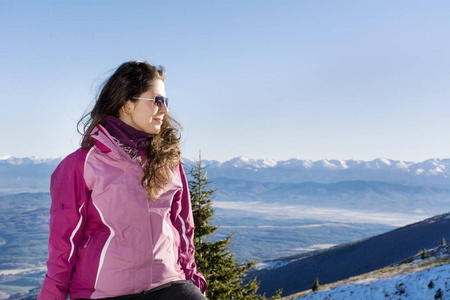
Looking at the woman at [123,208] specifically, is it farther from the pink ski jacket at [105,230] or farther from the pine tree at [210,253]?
the pine tree at [210,253]

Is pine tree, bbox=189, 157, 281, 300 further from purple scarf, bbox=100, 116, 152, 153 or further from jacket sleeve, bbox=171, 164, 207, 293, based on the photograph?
purple scarf, bbox=100, 116, 152, 153

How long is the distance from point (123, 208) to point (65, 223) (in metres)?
0.40

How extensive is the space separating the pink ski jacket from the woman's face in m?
0.30

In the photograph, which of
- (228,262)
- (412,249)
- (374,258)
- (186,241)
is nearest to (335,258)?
(374,258)

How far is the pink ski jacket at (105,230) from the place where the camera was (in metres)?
2.63

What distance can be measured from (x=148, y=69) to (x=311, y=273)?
455 feet

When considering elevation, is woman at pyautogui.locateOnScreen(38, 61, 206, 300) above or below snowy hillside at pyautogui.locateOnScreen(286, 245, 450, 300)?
above

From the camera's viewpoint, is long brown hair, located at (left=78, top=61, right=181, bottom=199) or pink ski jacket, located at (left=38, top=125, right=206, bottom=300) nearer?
pink ski jacket, located at (left=38, top=125, right=206, bottom=300)

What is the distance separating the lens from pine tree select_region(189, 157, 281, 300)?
38.0 ft

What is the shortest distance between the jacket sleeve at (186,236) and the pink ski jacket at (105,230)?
115mm

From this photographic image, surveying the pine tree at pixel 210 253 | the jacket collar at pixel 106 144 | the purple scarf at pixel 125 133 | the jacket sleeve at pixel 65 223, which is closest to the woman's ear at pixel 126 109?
the purple scarf at pixel 125 133

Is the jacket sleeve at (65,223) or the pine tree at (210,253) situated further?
the pine tree at (210,253)

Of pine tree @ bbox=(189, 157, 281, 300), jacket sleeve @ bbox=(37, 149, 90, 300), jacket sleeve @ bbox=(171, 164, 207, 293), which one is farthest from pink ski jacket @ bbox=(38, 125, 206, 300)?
pine tree @ bbox=(189, 157, 281, 300)

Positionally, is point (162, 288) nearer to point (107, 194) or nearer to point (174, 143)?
point (107, 194)
